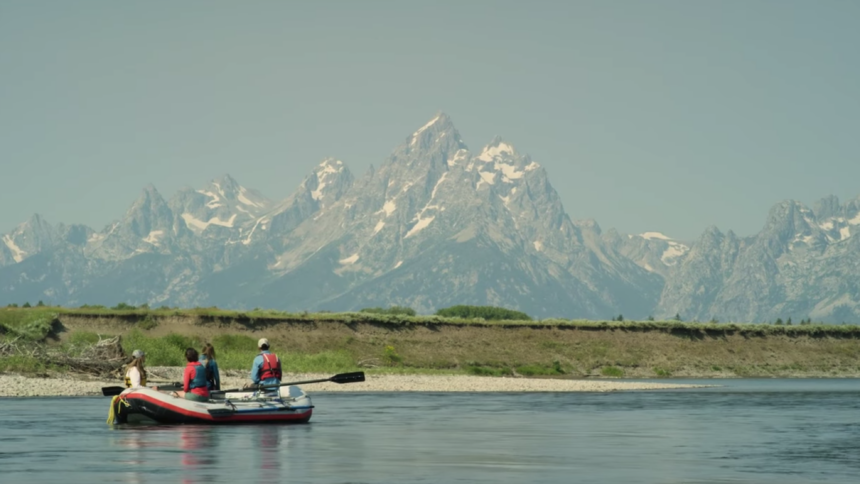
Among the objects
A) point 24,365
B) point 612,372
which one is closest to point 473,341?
point 612,372

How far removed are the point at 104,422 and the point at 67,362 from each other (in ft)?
96.6

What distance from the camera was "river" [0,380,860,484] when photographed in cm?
2859

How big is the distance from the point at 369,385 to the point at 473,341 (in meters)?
41.3

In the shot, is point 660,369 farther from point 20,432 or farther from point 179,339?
point 20,432

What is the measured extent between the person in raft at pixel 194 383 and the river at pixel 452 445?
1499mm

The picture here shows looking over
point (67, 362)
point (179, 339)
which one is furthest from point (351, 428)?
point (179, 339)

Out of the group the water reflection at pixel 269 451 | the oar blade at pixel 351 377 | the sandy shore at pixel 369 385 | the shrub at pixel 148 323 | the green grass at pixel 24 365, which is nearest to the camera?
the water reflection at pixel 269 451

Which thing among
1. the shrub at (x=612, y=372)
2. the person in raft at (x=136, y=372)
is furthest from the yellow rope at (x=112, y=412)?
the shrub at (x=612, y=372)

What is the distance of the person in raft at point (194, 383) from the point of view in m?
43.2

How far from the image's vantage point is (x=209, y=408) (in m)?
43.1

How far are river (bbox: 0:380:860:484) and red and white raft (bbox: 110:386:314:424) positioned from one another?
2.12 feet

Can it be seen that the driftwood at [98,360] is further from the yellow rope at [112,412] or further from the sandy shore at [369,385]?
the yellow rope at [112,412]

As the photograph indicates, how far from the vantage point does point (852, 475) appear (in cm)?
2905

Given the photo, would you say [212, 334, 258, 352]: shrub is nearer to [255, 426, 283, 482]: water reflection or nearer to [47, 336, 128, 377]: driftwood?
[47, 336, 128, 377]: driftwood
